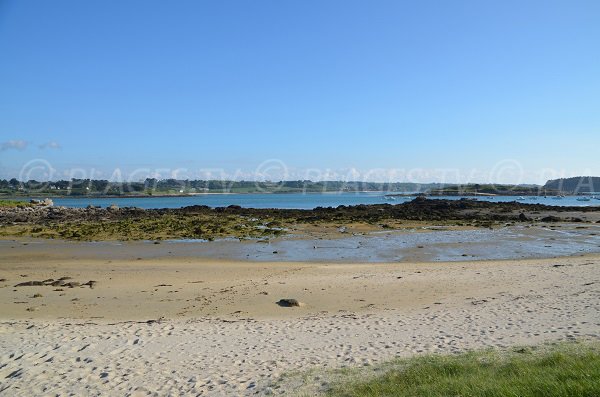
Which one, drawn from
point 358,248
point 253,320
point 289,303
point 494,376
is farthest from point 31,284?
point 358,248

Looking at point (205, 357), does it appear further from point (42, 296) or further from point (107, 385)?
point (42, 296)

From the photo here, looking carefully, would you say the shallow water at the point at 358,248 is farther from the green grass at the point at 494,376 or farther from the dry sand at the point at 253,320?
the green grass at the point at 494,376

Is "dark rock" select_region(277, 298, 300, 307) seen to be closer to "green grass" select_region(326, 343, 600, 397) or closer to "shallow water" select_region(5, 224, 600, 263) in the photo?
"green grass" select_region(326, 343, 600, 397)

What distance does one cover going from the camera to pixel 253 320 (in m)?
10.8

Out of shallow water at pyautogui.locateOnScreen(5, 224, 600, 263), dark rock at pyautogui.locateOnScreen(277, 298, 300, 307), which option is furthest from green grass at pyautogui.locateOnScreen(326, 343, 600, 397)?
shallow water at pyautogui.locateOnScreen(5, 224, 600, 263)

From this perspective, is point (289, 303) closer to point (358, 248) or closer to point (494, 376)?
point (494, 376)

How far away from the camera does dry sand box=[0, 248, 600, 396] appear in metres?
7.46

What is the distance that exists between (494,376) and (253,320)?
610 cm

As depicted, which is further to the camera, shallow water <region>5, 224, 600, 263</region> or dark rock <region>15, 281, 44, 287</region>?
shallow water <region>5, 224, 600, 263</region>

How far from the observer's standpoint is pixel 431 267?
17828mm

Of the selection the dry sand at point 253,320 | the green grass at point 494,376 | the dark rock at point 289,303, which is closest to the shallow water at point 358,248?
the dry sand at point 253,320

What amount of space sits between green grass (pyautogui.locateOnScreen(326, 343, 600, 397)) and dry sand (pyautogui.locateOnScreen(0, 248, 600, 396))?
81 centimetres

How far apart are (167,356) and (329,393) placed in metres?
3.52

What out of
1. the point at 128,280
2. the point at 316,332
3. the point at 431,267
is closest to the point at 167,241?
the point at 128,280
